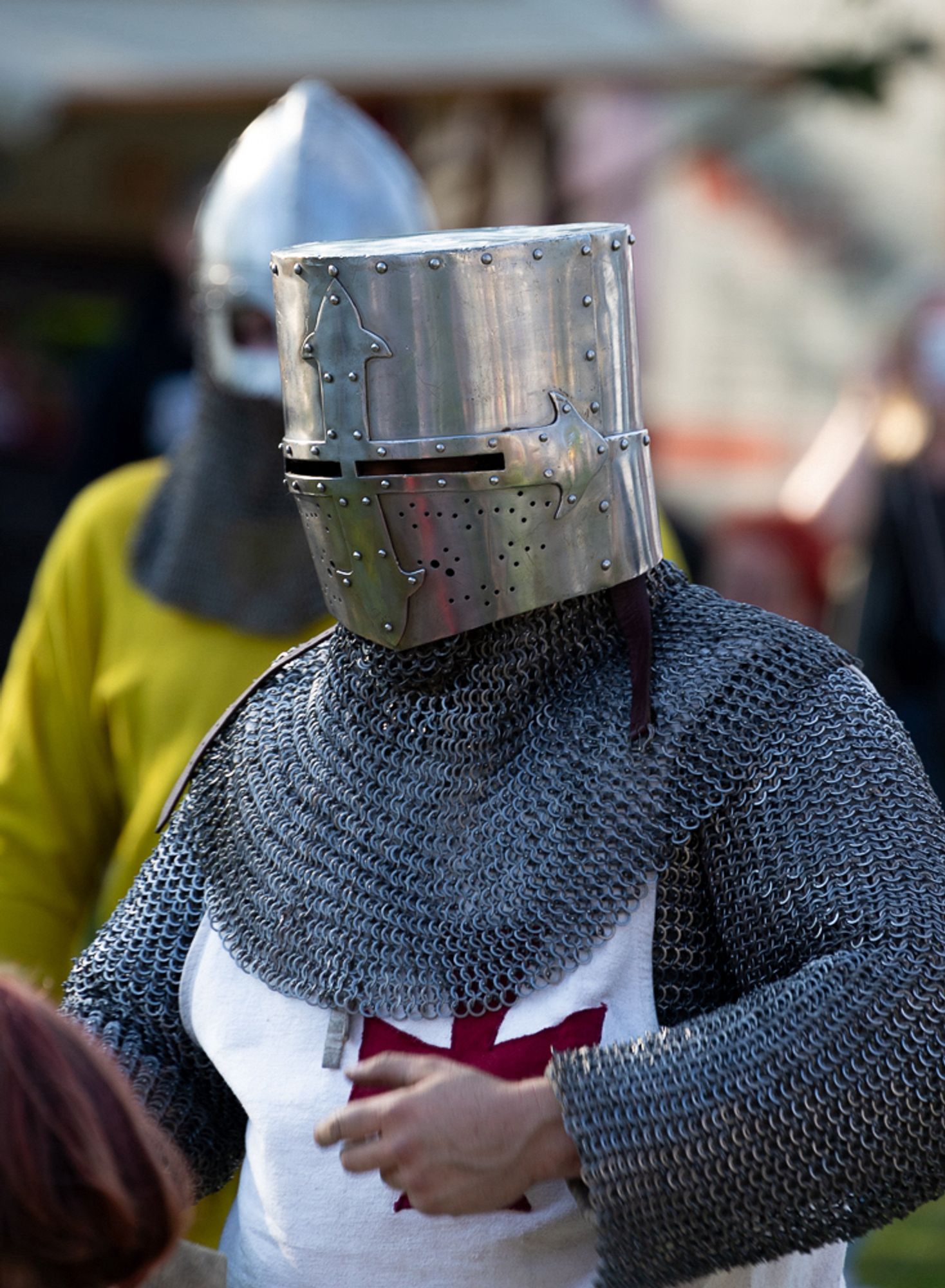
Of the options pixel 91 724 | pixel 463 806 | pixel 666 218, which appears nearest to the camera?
pixel 463 806

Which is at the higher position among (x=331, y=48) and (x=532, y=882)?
(x=331, y=48)

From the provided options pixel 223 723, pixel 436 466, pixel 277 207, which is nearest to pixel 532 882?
pixel 436 466

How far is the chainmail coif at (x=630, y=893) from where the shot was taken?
179cm

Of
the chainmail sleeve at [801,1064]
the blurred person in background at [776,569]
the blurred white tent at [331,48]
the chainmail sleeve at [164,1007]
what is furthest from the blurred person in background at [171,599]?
the blurred white tent at [331,48]

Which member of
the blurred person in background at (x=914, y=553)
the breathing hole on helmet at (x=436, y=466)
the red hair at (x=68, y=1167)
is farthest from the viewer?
the blurred person in background at (x=914, y=553)

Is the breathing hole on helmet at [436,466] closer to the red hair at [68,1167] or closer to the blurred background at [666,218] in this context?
the red hair at [68,1167]

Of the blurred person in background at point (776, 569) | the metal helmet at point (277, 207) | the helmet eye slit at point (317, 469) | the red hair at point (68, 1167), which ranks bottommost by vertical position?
the blurred person in background at point (776, 569)

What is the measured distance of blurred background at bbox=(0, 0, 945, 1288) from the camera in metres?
5.31

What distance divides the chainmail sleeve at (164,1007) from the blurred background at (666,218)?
7.50 feet

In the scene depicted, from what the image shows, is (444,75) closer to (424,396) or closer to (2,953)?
(2,953)

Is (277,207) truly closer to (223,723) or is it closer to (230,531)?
(230,531)

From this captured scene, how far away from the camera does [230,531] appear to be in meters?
3.42

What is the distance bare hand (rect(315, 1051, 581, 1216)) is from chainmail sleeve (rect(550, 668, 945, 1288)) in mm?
38

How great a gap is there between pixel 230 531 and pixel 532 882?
62.1 inches
